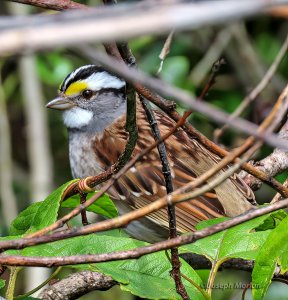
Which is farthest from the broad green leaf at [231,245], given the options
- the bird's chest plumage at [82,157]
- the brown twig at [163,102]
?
the bird's chest plumage at [82,157]

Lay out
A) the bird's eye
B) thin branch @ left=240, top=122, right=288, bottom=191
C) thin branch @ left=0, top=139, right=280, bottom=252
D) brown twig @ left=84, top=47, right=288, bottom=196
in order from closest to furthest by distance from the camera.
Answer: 1. brown twig @ left=84, top=47, right=288, bottom=196
2. thin branch @ left=0, top=139, right=280, bottom=252
3. thin branch @ left=240, top=122, right=288, bottom=191
4. the bird's eye

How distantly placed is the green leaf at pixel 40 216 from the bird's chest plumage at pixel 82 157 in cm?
167

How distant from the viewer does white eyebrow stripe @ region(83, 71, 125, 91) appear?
3.57m

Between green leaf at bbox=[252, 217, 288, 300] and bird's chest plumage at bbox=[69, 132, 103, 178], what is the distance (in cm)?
195

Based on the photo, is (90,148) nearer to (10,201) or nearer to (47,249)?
(10,201)

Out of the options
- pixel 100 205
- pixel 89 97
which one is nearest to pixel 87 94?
pixel 89 97

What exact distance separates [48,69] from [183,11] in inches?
152

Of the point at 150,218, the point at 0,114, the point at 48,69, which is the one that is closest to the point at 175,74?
the point at 48,69

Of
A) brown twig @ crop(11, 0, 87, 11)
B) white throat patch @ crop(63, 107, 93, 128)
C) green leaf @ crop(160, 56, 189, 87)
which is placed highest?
green leaf @ crop(160, 56, 189, 87)

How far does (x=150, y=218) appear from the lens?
2.96 meters

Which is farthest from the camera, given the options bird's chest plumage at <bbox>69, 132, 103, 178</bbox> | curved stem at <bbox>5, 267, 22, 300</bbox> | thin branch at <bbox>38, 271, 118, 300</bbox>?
bird's chest plumage at <bbox>69, 132, 103, 178</bbox>

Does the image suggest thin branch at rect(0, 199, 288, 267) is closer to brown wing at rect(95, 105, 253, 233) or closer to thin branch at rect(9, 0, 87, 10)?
thin branch at rect(9, 0, 87, 10)

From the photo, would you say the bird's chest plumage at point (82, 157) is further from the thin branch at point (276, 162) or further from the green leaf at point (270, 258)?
the green leaf at point (270, 258)

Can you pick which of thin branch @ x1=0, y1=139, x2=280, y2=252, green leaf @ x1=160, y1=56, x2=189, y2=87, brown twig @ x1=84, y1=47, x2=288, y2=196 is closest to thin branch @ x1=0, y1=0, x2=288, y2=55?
brown twig @ x1=84, y1=47, x2=288, y2=196
